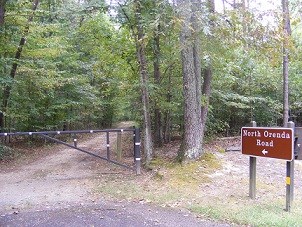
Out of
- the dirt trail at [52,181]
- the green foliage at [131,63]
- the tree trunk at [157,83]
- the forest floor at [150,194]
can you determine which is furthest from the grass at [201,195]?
the tree trunk at [157,83]

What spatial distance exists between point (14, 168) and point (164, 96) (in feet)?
17.4

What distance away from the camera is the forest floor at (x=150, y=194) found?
512cm

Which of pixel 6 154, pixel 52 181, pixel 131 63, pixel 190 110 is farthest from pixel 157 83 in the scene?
pixel 6 154

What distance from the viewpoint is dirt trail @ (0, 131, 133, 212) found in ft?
21.0

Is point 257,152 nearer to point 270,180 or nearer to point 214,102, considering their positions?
point 270,180

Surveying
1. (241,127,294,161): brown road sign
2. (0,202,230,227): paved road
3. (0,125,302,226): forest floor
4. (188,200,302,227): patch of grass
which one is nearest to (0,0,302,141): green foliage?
(241,127,294,161): brown road sign

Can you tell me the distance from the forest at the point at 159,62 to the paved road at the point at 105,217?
9.74ft

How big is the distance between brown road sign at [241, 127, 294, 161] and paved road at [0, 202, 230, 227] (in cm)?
156

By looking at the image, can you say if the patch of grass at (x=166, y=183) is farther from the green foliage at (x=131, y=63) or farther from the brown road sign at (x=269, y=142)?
the green foliage at (x=131, y=63)

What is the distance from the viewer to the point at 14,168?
10.1 m

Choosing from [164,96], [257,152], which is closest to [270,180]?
[257,152]

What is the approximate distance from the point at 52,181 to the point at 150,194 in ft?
9.38

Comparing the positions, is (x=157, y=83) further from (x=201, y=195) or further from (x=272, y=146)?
(x=272, y=146)

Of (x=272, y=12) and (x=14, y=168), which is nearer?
(x=272, y=12)
